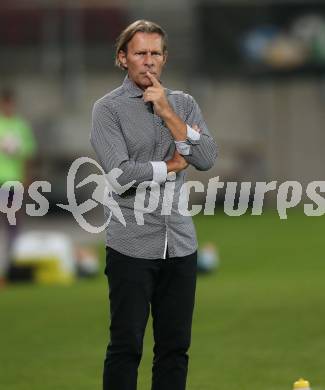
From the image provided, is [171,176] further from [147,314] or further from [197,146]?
[147,314]

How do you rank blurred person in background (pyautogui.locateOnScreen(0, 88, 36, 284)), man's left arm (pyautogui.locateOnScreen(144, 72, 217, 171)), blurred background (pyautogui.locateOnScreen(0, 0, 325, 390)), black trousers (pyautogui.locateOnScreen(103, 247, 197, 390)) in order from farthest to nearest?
blurred background (pyautogui.locateOnScreen(0, 0, 325, 390)) < blurred person in background (pyautogui.locateOnScreen(0, 88, 36, 284)) < black trousers (pyautogui.locateOnScreen(103, 247, 197, 390)) < man's left arm (pyautogui.locateOnScreen(144, 72, 217, 171))

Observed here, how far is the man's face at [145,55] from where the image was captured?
7.03 metres

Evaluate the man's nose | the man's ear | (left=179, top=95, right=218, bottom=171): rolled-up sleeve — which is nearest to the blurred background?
(left=179, top=95, right=218, bottom=171): rolled-up sleeve

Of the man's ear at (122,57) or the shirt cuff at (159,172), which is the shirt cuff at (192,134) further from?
the man's ear at (122,57)

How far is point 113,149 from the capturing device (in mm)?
7078

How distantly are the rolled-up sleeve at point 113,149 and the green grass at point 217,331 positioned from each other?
2293 mm

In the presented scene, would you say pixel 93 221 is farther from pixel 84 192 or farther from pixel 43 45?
pixel 43 45

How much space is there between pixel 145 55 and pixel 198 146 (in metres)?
0.51

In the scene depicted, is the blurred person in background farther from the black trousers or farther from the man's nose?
the man's nose

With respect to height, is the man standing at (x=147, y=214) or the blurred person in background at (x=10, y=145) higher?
the blurred person in background at (x=10, y=145)

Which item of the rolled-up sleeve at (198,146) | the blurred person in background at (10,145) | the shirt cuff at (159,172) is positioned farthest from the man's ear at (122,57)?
the blurred person in background at (10,145)

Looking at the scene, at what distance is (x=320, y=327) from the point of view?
38.9ft

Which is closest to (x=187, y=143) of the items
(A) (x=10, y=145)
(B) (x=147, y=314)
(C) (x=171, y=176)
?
(C) (x=171, y=176)

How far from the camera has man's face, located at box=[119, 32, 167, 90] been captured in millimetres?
7027
